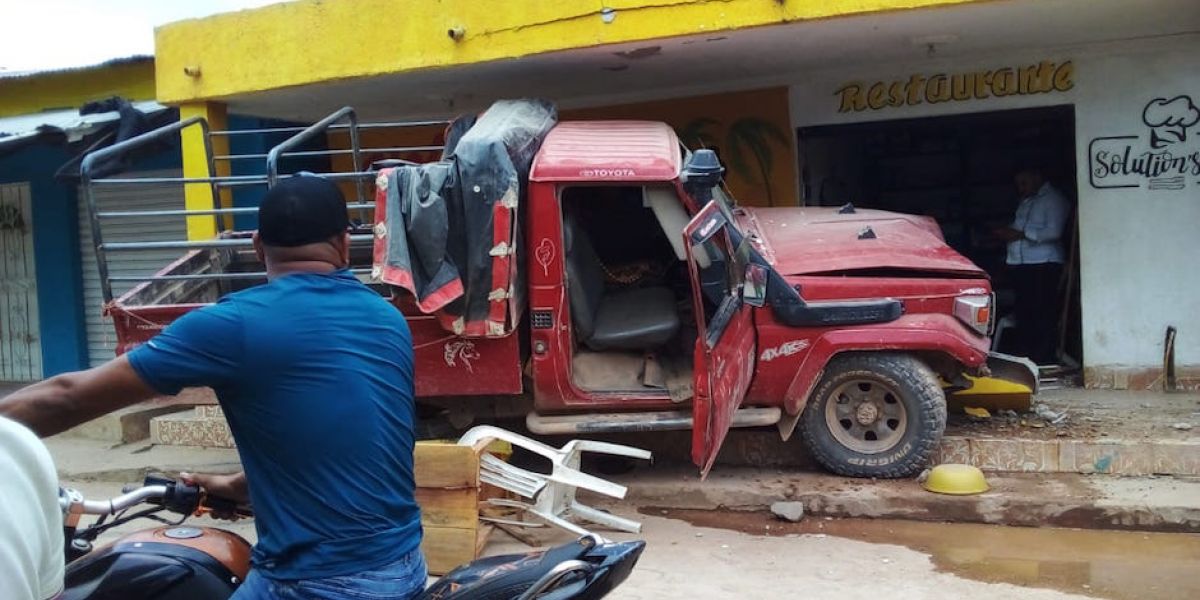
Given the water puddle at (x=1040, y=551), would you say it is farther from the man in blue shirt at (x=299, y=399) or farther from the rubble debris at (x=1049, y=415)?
the man in blue shirt at (x=299, y=399)

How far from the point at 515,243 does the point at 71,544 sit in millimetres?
3711

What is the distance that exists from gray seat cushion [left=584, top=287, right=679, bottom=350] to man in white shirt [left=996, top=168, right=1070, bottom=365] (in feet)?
13.3

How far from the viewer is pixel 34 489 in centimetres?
162

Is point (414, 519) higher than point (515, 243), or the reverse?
point (515, 243)

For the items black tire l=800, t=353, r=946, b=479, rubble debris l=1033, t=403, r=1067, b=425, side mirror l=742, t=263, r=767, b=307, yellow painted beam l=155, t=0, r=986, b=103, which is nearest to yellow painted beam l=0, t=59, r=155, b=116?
yellow painted beam l=155, t=0, r=986, b=103

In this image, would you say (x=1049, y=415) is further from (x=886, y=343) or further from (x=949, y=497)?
(x=886, y=343)

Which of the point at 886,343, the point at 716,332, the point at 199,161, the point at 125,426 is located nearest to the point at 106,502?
the point at 716,332

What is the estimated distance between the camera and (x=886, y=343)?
240 inches

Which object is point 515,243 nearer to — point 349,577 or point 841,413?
point 841,413

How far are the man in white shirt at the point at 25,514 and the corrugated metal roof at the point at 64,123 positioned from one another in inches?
352

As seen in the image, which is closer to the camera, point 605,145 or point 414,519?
point 414,519

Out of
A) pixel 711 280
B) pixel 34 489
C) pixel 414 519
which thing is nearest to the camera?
pixel 34 489

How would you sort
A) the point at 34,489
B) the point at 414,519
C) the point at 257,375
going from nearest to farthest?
the point at 34,489 < the point at 257,375 < the point at 414,519

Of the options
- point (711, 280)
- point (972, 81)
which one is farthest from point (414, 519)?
point (972, 81)
